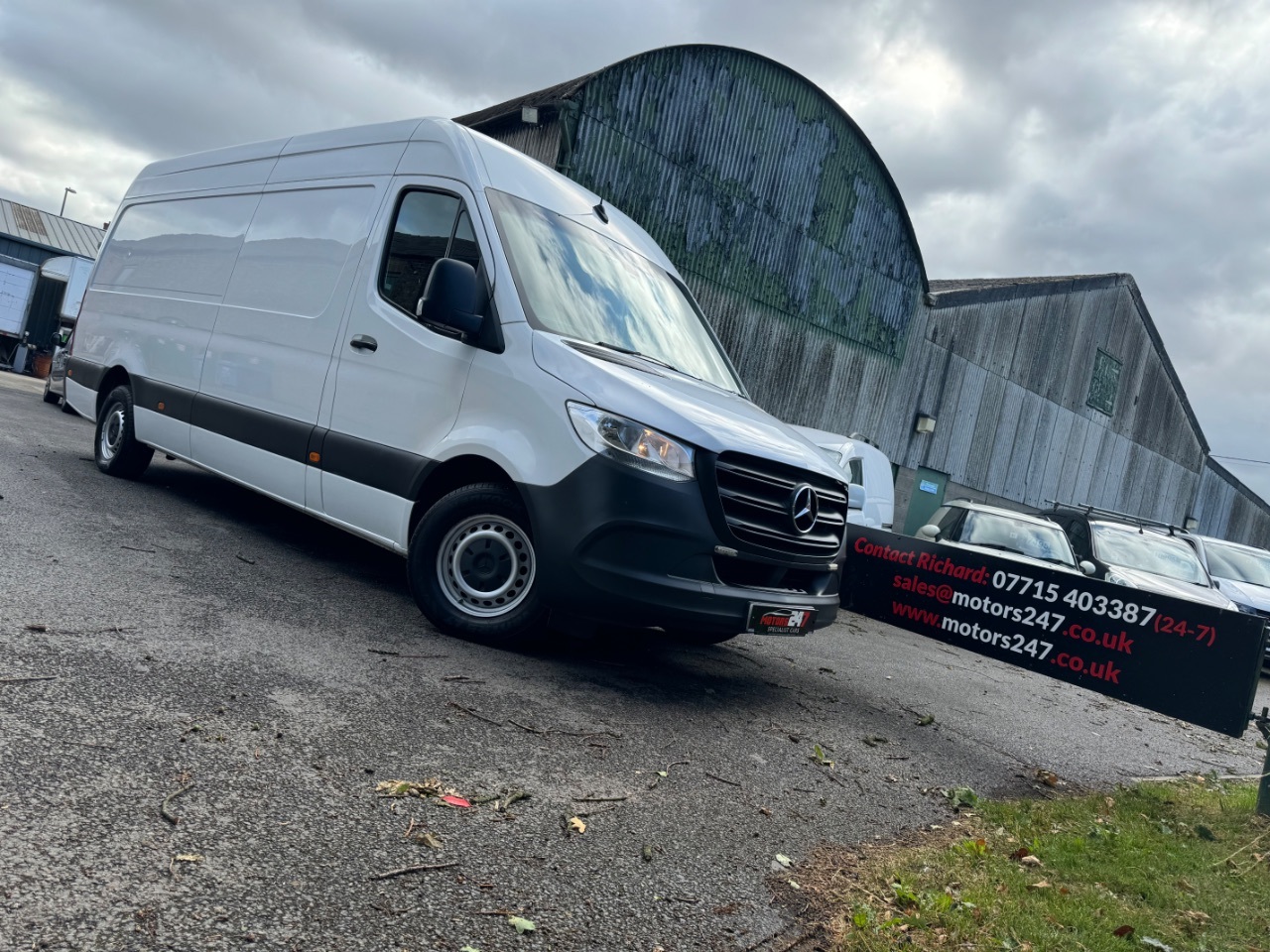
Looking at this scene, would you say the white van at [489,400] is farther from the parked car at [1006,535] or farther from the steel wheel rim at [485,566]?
the parked car at [1006,535]

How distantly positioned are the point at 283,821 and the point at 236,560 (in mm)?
3588

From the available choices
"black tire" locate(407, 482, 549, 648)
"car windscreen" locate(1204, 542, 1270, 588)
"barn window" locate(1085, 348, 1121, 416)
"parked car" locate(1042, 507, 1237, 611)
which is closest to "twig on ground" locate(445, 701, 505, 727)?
"black tire" locate(407, 482, 549, 648)

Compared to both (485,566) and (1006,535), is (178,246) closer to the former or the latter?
(485,566)

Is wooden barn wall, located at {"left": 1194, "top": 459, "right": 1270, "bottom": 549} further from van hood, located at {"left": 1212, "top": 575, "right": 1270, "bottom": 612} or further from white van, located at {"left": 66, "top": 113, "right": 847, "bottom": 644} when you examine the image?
white van, located at {"left": 66, "top": 113, "right": 847, "bottom": 644}

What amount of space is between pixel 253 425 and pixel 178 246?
2.44 m

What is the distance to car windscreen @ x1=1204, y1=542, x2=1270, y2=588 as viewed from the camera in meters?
14.4

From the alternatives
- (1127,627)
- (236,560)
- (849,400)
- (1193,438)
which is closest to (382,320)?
(236,560)

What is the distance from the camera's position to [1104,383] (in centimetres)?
3022

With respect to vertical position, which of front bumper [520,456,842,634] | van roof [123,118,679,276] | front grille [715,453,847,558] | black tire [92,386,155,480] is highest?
van roof [123,118,679,276]

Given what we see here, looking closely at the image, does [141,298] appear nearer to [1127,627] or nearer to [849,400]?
[1127,627]

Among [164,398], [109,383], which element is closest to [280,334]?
[164,398]

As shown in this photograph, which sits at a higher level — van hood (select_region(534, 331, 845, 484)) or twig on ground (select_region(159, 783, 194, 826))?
van hood (select_region(534, 331, 845, 484))

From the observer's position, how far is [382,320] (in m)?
5.62

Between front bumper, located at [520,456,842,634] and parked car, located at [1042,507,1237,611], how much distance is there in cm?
847
